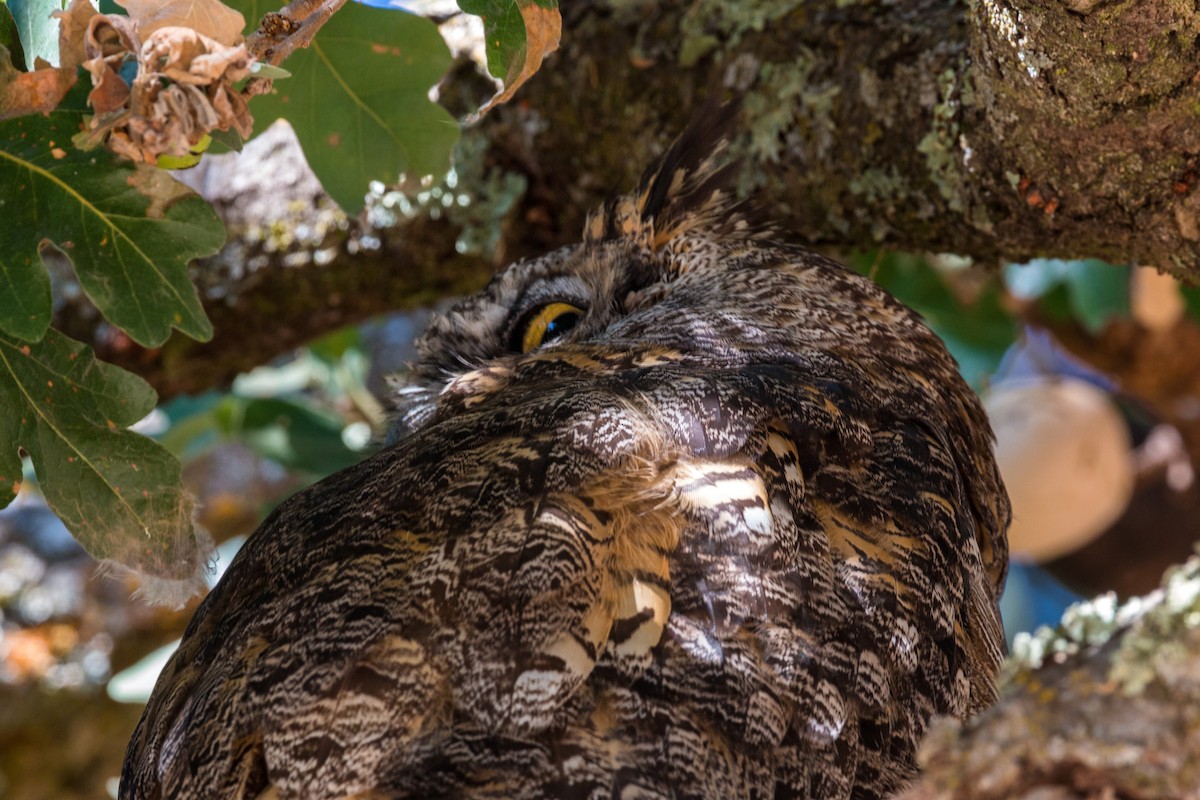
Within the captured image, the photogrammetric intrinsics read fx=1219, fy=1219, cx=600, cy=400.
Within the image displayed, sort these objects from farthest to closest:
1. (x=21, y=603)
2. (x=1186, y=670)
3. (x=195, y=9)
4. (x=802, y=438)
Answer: (x=21, y=603)
(x=802, y=438)
(x=195, y=9)
(x=1186, y=670)

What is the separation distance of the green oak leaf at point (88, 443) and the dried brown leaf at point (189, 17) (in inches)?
15.3

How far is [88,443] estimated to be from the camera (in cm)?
121

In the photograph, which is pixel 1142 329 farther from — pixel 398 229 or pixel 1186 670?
pixel 1186 670

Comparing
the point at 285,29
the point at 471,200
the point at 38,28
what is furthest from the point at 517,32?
the point at 471,200

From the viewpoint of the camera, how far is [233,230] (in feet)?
8.01

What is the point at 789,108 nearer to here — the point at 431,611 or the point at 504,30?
the point at 504,30

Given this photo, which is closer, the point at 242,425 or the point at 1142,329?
the point at 242,425

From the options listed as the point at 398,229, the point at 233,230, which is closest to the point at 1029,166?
the point at 398,229

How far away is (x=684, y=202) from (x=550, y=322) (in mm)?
265

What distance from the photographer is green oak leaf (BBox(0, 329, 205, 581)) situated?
3.96ft

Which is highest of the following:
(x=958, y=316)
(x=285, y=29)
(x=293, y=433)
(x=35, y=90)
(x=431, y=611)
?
(x=285, y=29)

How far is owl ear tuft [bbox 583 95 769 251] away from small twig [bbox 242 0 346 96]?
765 mm

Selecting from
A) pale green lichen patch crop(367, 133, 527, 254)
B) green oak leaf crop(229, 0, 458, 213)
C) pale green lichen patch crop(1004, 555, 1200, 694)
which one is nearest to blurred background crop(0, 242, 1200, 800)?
pale green lichen patch crop(367, 133, 527, 254)

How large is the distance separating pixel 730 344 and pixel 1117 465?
3092mm
